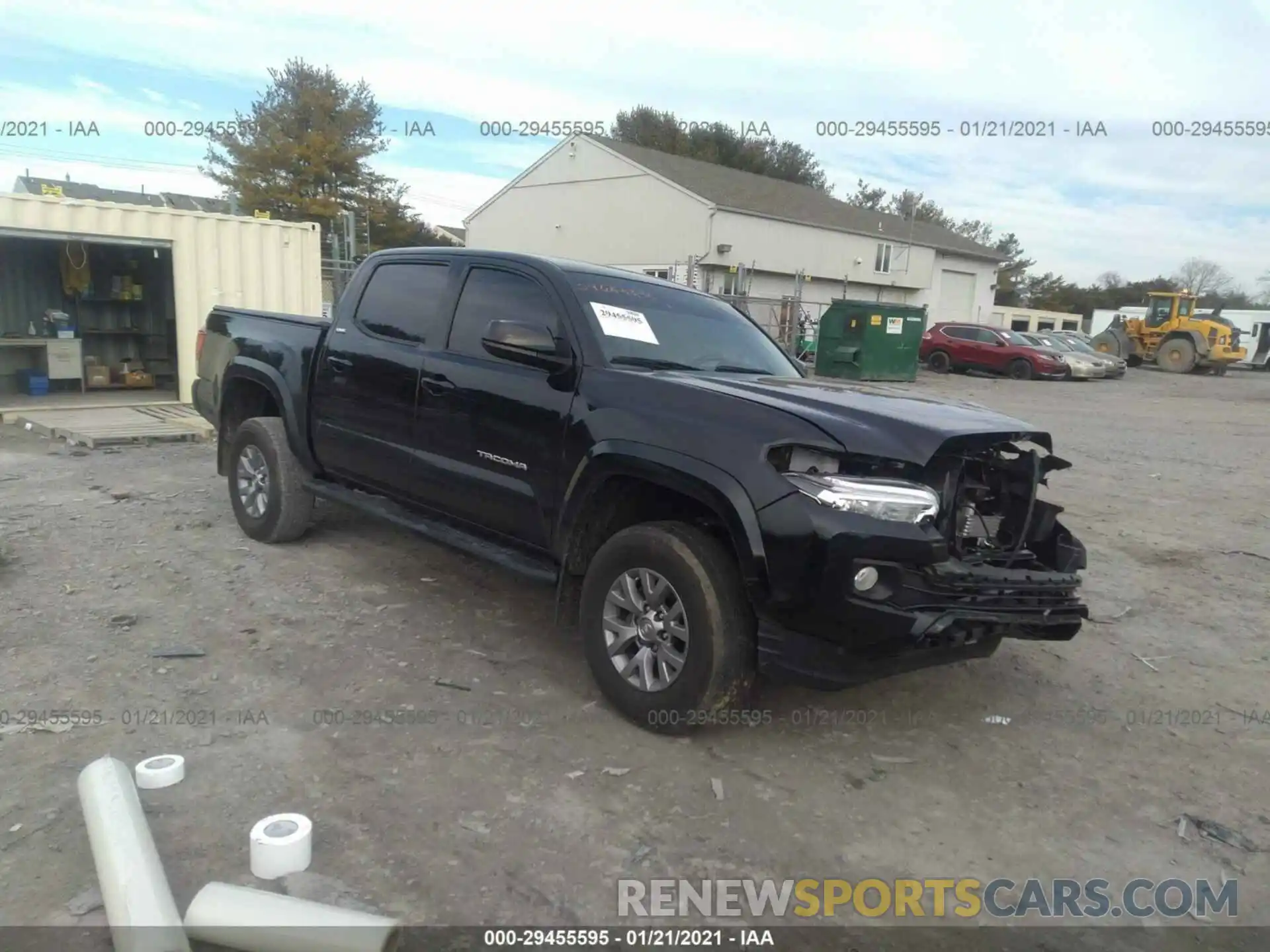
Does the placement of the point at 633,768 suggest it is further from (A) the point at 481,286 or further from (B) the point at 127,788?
(A) the point at 481,286

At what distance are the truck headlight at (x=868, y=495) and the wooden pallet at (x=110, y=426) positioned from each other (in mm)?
8598

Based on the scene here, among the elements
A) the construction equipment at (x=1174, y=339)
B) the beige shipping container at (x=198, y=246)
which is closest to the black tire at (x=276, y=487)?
the beige shipping container at (x=198, y=246)

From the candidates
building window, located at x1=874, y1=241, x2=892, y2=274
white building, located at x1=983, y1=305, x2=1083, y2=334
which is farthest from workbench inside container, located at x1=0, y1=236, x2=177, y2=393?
white building, located at x1=983, y1=305, x2=1083, y2=334

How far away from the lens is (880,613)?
312cm

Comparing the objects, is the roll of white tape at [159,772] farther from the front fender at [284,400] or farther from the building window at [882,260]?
the building window at [882,260]

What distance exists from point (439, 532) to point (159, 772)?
1.78 metres

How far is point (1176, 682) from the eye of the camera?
4.50m

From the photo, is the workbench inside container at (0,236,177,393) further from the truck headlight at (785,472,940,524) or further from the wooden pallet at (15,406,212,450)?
the truck headlight at (785,472,940,524)

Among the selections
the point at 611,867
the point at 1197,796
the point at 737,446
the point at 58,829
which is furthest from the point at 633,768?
the point at 1197,796

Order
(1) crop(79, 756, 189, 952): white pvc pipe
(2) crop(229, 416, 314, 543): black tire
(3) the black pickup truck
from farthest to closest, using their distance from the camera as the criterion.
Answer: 1. (2) crop(229, 416, 314, 543): black tire
2. (3) the black pickup truck
3. (1) crop(79, 756, 189, 952): white pvc pipe

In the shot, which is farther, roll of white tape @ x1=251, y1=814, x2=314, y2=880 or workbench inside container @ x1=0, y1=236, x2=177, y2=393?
workbench inside container @ x1=0, y1=236, x2=177, y2=393

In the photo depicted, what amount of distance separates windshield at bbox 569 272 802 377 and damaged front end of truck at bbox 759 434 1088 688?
3.87 ft

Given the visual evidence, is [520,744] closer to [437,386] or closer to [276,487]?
[437,386]

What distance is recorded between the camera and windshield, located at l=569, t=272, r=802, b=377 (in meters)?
4.18
